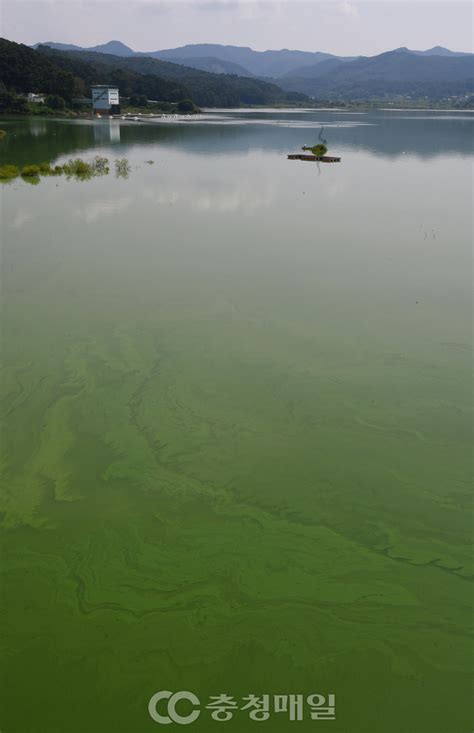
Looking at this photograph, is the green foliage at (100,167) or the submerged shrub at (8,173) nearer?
the submerged shrub at (8,173)

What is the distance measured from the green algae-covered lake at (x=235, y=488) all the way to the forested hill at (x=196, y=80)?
88.9m

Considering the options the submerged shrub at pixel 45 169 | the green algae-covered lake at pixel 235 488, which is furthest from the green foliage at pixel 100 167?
the green algae-covered lake at pixel 235 488

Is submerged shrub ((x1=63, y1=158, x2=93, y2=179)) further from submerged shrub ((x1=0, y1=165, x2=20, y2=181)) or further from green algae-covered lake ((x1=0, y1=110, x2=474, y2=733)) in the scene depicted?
green algae-covered lake ((x1=0, y1=110, x2=474, y2=733))

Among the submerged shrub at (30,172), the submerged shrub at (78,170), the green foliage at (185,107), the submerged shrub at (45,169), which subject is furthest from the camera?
the green foliage at (185,107)

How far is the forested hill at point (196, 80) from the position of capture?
3967 inches

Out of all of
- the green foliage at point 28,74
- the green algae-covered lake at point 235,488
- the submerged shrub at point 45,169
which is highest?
the green foliage at point 28,74

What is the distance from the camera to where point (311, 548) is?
372 cm

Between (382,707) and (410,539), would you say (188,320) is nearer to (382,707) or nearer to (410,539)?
(410,539)

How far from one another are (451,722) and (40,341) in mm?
5694

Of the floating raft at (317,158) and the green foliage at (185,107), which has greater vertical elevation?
the green foliage at (185,107)

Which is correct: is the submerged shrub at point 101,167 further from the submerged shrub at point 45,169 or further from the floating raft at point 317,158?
the floating raft at point 317,158

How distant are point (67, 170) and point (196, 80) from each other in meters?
113

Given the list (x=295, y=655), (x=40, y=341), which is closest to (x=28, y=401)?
(x=40, y=341)

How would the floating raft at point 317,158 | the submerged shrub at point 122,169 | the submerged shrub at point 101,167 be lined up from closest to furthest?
the submerged shrub at point 122,169 → the submerged shrub at point 101,167 → the floating raft at point 317,158
